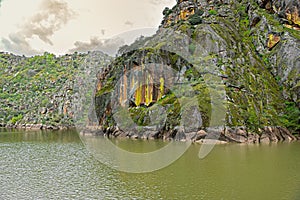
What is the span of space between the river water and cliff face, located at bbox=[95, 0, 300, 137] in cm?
1649

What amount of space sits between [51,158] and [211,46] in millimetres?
40170

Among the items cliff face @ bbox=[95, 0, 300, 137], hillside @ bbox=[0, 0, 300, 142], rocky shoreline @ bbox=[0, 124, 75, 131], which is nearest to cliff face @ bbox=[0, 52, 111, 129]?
rocky shoreline @ bbox=[0, 124, 75, 131]

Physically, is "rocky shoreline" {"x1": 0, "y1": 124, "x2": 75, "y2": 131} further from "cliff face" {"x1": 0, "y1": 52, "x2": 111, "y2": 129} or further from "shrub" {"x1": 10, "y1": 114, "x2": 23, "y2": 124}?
"shrub" {"x1": 10, "y1": 114, "x2": 23, "y2": 124}

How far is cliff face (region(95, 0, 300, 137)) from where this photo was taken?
173ft

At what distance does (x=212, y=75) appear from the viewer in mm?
58156

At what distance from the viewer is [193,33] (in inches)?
2721

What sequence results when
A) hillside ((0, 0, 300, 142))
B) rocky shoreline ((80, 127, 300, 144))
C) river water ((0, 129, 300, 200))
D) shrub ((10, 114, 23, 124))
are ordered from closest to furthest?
river water ((0, 129, 300, 200)) < rocky shoreline ((80, 127, 300, 144)) < hillside ((0, 0, 300, 142)) < shrub ((10, 114, 23, 124))

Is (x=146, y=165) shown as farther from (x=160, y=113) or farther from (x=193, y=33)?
(x=193, y=33)

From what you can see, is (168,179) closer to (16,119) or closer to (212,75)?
(212,75)

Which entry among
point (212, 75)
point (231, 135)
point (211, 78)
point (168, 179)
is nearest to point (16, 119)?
point (212, 75)

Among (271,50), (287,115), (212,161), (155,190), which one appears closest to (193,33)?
(271,50)

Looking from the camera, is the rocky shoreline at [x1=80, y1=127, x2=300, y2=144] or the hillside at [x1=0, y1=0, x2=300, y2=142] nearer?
the rocky shoreline at [x1=80, y1=127, x2=300, y2=144]

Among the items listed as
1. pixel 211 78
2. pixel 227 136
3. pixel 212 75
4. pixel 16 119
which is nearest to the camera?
pixel 227 136

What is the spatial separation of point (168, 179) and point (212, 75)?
35823 millimetres
